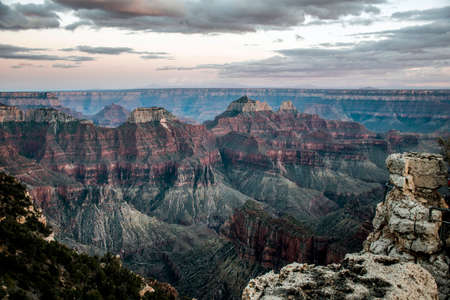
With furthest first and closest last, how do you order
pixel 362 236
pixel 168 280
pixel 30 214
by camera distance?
pixel 168 280 < pixel 362 236 < pixel 30 214

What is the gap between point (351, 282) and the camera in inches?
806

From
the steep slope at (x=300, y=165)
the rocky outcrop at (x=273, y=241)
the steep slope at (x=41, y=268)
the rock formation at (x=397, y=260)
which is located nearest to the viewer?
the rock formation at (x=397, y=260)

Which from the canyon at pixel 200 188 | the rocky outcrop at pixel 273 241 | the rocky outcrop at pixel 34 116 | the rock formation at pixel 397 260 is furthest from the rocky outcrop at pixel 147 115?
the rock formation at pixel 397 260

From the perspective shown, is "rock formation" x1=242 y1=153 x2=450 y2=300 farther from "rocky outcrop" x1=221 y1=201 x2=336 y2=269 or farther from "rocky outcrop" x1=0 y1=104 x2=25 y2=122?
"rocky outcrop" x1=0 y1=104 x2=25 y2=122

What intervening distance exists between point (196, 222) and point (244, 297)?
314 ft

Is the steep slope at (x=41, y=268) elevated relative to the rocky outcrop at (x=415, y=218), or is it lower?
lower

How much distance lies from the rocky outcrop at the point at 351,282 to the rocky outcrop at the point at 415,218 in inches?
102

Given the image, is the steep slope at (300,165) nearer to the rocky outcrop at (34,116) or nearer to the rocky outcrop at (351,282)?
the rocky outcrop at (34,116)

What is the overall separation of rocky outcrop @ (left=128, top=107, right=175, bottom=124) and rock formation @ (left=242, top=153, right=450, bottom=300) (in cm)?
12065

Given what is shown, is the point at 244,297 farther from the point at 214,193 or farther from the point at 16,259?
the point at 214,193

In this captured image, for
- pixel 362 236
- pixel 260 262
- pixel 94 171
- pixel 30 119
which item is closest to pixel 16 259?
pixel 260 262

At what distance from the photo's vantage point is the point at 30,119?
440ft

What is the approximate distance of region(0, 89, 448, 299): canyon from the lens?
2435 inches

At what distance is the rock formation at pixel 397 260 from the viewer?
1988cm
